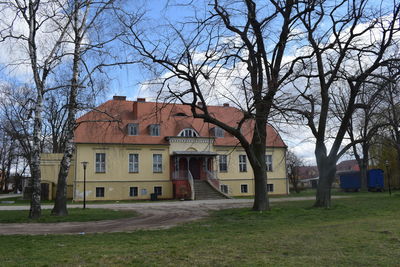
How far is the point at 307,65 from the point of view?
15.9 metres

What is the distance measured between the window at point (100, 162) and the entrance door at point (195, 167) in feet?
27.9

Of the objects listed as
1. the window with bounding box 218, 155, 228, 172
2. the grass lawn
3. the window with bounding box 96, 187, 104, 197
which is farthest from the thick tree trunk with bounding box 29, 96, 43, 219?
the window with bounding box 218, 155, 228, 172

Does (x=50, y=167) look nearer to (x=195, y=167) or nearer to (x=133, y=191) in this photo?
(x=133, y=191)

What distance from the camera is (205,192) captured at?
33531 millimetres

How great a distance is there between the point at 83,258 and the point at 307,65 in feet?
41.0

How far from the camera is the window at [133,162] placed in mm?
35312

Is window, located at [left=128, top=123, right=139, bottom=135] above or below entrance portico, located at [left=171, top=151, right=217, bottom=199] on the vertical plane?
above

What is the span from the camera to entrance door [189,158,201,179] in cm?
3759

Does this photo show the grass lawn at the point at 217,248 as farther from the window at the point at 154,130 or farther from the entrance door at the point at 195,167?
the entrance door at the point at 195,167

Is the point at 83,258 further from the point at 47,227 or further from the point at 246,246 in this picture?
the point at 47,227

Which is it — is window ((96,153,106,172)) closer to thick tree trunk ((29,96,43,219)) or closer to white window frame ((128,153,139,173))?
white window frame ((128,153,139,173))

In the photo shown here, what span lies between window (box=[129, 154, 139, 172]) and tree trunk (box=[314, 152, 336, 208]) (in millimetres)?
20551

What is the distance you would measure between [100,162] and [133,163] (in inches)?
120

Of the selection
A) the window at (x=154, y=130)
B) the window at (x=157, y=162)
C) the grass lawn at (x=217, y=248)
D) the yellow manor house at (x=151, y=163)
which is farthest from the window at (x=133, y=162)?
the grass lawn at (x=217, y=248)
